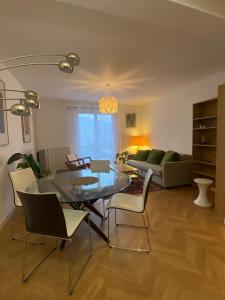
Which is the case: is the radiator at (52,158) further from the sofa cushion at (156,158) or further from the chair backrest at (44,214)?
the chair backrest at (44,214)

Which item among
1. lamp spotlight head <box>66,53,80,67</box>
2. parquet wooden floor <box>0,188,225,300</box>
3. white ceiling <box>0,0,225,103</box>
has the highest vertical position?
white ceiling <box>0,0,225,103</box>

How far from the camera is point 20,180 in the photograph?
234 cm

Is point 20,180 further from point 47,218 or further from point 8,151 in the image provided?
point 47,218

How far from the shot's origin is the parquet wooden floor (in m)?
1.45

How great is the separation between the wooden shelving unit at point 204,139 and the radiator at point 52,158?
148 inches

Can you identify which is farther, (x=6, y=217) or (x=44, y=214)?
(x=6, y=217)

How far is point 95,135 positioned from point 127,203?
4.33 metres

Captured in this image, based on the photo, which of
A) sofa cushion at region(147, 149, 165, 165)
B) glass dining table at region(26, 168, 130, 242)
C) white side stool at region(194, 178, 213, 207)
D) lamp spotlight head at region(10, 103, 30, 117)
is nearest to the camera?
lamp spotlight head at region(10, 103, 30, 117)

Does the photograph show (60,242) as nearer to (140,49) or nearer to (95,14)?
(95,14)

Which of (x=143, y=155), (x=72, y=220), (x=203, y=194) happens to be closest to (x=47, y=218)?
(x=72, y=220)

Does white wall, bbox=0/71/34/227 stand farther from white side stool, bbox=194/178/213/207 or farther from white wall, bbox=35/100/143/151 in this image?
white side stool, bbox=194/178/213/207

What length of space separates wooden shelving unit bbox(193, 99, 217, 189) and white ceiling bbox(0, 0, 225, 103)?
2.24 ft

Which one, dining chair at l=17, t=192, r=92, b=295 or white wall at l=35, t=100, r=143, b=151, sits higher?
white wall at l=35, t=100, r=143, b=151

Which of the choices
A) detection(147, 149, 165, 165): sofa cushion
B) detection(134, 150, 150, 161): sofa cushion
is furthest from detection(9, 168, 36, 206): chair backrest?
detection(134, 150, 150, 161): sofa cushion
